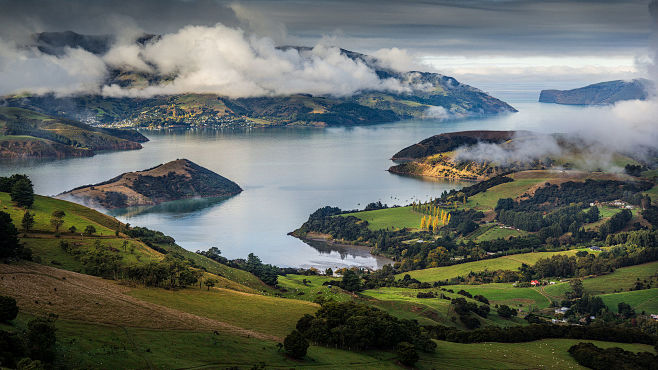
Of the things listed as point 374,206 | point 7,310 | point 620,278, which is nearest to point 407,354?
point 7,310

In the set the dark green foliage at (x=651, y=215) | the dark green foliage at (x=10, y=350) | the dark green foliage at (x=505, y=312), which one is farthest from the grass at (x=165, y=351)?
the dark green foliage at (x=651, y=215)

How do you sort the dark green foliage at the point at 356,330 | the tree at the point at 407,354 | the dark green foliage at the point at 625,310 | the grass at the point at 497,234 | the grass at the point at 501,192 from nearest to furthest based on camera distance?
the tree at the point at 407,354 < the dark green foliage at the point at 356,330 < the dark green foliage at the point at 625,310 < the grass at the point at 497,234 < the grass at the point at 501,192

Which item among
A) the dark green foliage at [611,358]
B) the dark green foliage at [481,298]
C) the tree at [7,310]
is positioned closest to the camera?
the tree at [7,310]

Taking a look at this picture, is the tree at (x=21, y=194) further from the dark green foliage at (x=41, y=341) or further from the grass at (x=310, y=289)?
the dark green foliage at (x=41, y=341)

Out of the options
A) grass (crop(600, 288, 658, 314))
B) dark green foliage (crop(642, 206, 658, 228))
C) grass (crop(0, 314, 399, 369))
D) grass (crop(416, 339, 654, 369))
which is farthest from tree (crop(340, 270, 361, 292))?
dark green foliage (crop(642, 206, 658, 228))

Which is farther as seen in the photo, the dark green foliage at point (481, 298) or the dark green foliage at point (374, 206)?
the dark green foliage at point (374, 206)

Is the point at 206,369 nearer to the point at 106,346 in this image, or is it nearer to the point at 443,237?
the point at 106,346
